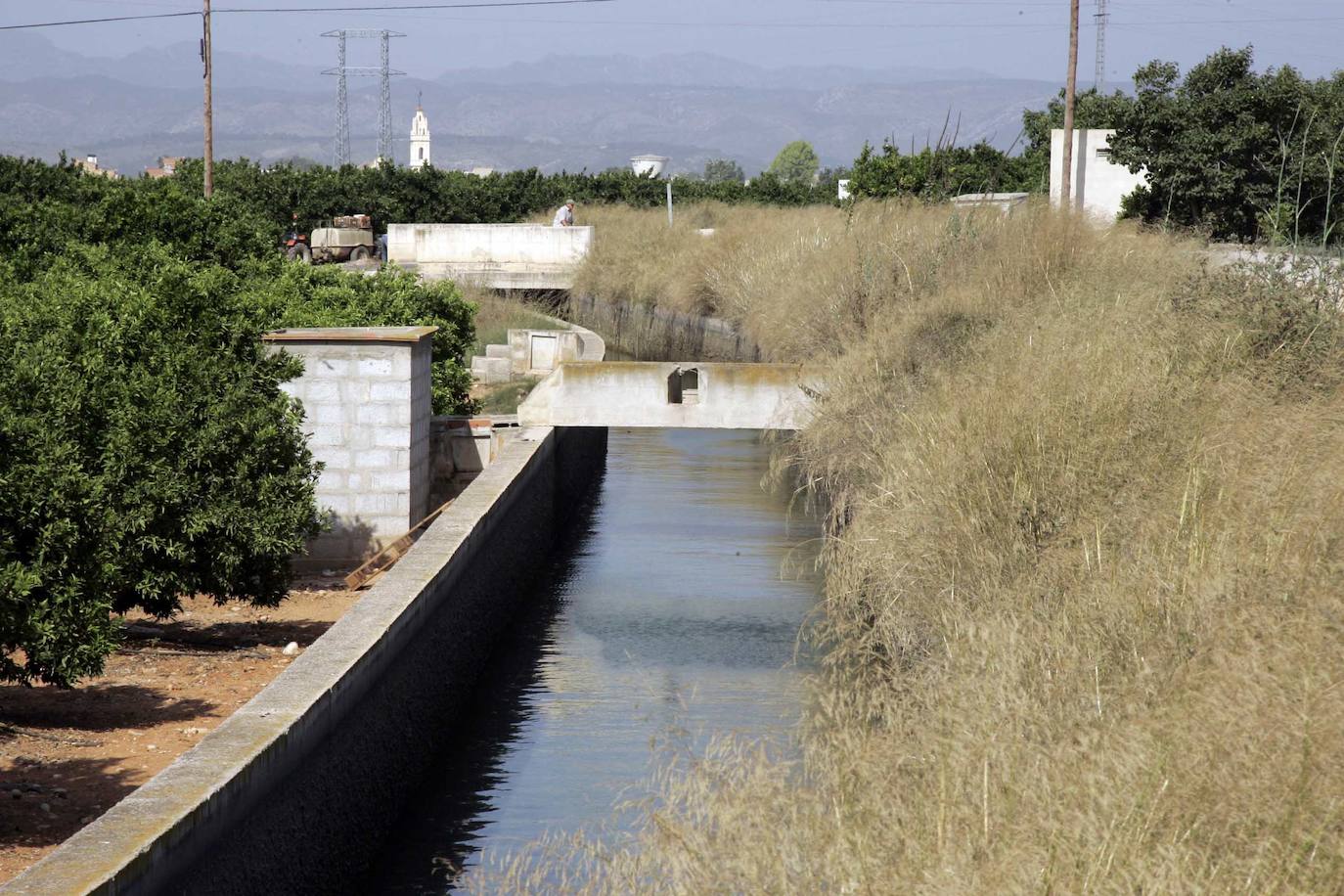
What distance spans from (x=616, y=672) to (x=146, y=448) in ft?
14.3

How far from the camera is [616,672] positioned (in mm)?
13094

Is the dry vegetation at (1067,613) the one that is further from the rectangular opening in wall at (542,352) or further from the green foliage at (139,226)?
the rectangular opening in wall at (542,352)

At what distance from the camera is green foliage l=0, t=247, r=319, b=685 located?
8.38m

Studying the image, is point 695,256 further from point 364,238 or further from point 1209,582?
point 1209,582

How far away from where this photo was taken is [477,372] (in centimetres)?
2452

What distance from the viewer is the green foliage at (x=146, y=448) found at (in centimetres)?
838

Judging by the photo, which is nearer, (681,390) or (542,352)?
(681,390)

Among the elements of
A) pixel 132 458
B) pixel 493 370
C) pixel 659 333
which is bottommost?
pixel 493 370

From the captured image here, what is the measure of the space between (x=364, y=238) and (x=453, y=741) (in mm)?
38376

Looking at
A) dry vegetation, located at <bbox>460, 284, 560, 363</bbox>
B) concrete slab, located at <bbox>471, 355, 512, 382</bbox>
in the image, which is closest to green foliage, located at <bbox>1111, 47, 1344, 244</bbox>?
dry vegetation, located at <bbox>460, 284, 560, 363</bbox>

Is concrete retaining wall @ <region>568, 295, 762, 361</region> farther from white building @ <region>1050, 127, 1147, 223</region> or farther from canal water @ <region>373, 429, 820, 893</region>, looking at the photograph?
white building @ <region>1050, 127, 1147, 223</region>

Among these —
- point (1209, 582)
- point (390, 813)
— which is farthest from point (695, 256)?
point (1209, 582)

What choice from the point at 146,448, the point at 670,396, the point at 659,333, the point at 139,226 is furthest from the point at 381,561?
the point at 659,333

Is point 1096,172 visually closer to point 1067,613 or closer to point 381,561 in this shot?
point 381,561
